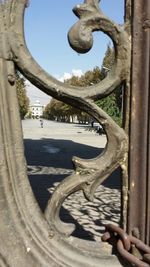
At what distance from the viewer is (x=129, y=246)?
102cm

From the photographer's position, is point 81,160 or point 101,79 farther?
point 101,79

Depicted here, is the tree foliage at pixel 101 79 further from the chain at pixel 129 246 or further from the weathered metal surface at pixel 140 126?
the chain at pixel 129 246

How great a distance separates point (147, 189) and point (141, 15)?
1.43 ft

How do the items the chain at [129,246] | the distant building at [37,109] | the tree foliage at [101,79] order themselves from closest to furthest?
the chain at [129,246], the tree foliage at [101,79], the distant building at [37,109]

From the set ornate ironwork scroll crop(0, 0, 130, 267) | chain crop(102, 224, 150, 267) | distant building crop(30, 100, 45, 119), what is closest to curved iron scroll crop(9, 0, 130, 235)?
ornate ironwork scroll crop(0, 0, 130, 267)

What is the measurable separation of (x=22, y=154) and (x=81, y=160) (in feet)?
0.49

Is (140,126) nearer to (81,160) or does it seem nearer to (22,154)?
(81,160)

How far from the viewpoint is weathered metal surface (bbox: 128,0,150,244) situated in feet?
3.43

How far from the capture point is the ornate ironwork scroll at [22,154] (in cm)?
102

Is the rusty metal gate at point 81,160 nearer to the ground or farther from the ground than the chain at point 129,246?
farther from the ground

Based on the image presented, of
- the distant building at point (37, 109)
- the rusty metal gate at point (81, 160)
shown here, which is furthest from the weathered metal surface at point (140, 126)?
the distant building at point (37, 109)

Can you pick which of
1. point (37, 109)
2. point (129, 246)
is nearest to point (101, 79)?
point (129, 246)

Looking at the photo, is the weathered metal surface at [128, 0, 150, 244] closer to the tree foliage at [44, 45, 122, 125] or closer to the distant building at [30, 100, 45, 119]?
the tree foliage at [44, 45, 122, 125]

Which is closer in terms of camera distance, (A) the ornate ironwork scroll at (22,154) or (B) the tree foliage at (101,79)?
(A) the ornate ironwork scroll at (22,154)
